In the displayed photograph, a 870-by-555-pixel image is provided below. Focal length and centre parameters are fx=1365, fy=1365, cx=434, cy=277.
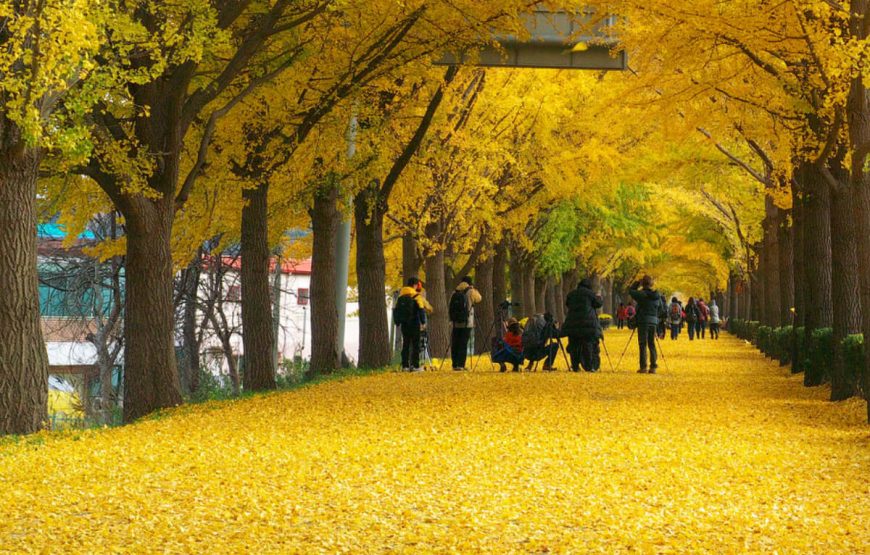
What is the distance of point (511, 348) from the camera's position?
2691cm

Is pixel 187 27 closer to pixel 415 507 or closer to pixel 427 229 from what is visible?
pixel 415 507

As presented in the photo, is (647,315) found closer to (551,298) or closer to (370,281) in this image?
(370,281)

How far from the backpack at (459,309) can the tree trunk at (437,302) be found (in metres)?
5.37

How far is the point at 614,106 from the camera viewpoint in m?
22.7

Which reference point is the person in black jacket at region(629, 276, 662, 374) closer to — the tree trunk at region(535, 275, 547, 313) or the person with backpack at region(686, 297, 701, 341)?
the person with backpack at region(686, 297, 701, 341)

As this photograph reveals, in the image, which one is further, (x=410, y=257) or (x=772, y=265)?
(x=772, y=265)

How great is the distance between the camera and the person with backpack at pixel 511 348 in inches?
1056

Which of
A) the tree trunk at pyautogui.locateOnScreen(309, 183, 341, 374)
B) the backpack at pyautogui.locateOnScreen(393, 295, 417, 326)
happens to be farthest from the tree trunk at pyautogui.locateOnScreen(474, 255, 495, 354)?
the tree trunk at pyautogui.locateOnScreen(309, 183, 341, 374)

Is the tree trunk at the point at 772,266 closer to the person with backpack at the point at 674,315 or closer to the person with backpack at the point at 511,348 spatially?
the person with backpack at the point at 511,348

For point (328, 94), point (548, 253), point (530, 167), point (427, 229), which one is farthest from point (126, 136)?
point (548, 253)

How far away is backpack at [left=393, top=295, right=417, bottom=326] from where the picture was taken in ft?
83.1

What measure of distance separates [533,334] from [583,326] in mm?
1012

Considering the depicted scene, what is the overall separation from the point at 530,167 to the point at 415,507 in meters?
26.2

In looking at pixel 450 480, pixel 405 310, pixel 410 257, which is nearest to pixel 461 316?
pixel 405 310
